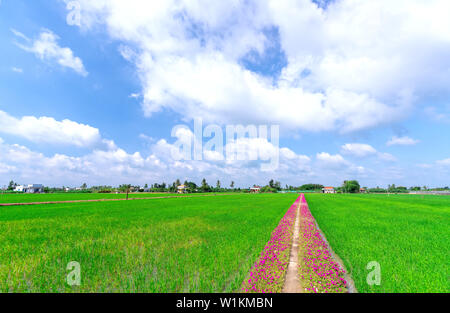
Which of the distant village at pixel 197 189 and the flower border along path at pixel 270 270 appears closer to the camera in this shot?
the flower border along path at pixel 270 270

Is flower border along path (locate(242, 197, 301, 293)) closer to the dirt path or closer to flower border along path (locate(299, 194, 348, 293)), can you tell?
the dirt path

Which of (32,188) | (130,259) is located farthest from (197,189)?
(130,259)

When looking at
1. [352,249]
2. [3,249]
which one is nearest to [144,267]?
[3,249]

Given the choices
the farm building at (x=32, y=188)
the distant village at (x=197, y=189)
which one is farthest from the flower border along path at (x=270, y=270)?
the farm building at (x=32, y=188)

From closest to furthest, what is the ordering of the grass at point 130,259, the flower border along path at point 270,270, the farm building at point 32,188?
the flower border along path at point 270,270
the grass at point 130,259
the farm building at point 32,188

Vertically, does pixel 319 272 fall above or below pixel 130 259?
above

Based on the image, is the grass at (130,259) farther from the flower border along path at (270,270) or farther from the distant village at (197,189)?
the distant village at (197,189)

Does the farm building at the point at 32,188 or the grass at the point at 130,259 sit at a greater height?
the grass at the point at 130,259

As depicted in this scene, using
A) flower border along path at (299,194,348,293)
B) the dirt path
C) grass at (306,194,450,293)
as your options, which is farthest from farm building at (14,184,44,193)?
grass at (306,194,450,293)

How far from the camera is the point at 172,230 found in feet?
34.2

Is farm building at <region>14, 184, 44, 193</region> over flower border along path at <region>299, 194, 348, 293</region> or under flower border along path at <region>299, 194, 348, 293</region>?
under

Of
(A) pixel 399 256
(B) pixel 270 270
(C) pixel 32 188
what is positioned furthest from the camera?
(C) pixel 32 188

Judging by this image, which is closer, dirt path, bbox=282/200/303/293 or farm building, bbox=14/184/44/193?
dirt path, bbox=282/200/303/293

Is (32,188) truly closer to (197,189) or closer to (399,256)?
(197,189)
